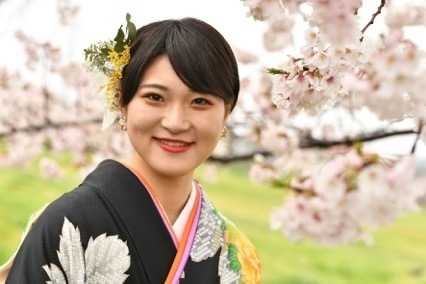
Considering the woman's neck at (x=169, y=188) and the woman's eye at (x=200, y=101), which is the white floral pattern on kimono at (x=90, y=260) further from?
the woman's eye at (x=200, y=101)

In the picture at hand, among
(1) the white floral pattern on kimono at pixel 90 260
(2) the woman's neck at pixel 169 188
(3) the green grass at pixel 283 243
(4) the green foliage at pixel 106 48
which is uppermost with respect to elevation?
(4) the green foliage at pixel 106 48

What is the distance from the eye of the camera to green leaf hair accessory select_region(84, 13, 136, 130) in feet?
6.43

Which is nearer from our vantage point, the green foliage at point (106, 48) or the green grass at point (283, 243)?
the green foliage at point (106, 48)

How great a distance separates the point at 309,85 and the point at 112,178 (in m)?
0.65

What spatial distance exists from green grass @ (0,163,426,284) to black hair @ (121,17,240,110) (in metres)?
5.39

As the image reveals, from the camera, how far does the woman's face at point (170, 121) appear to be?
182 cm

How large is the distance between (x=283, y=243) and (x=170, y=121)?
7.10m

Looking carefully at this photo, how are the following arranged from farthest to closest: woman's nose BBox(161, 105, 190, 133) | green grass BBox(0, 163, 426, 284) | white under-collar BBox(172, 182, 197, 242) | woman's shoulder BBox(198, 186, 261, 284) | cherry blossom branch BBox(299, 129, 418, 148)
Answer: green grass BBox(0, 163, 426, 284) < cherry blossom branch BBox(299, 129, 418, 148) < woman's shoulder BBox(198, 186, 261, 284) < white under-collar BBox(172, 182, 197, 242) < woman's nose BBox(161, 105, 190, 133)

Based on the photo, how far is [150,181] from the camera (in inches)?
79.0

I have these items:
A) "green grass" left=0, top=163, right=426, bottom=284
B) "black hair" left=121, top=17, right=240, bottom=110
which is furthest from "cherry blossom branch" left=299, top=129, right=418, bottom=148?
"green grass" left=0, top=163, right=426, bottom=284

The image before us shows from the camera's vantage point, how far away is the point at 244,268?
7.37ft

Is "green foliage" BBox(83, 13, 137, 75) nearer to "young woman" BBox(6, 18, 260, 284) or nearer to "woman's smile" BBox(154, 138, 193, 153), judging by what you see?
"young woman" BBox(6, 18, 260, 284)

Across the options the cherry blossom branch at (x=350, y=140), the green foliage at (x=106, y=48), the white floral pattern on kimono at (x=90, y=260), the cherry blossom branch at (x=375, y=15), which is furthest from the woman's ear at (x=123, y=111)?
the cherry blossom branch at (x=350, y=140)

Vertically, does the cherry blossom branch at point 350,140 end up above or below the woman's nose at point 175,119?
below
